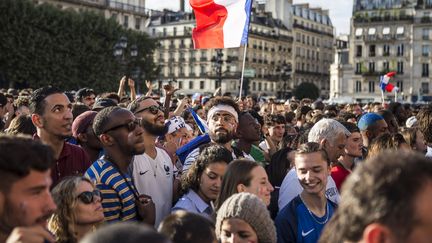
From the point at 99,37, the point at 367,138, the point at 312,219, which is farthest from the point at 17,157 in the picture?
the point at 99,37

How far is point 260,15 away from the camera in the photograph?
88500mm

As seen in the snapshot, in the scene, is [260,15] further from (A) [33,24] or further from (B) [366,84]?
(A) [33,24]

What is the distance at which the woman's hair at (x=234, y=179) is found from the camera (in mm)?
3939

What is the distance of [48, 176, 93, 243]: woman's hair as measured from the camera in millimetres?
3393

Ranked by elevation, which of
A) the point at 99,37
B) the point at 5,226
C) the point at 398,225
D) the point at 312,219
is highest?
the point at 99,37

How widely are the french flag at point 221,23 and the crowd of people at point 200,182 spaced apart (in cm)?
342

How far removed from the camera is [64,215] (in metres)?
3.41

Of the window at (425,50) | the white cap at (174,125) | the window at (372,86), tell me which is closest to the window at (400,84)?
the window at (372,86)

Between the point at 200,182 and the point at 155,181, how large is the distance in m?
Answer: 0.56

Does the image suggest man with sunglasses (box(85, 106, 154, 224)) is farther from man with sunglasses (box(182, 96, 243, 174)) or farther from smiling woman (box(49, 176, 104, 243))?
man with sunglasses (box(182, 96, 243, 174))

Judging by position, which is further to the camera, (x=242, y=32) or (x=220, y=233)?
(x=242, y=32)

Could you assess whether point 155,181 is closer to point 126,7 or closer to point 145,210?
point 145,210

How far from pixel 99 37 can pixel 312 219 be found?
138 feet

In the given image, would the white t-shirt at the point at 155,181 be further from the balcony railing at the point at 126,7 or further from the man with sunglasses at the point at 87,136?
the balcony railing at the point at 126,7
